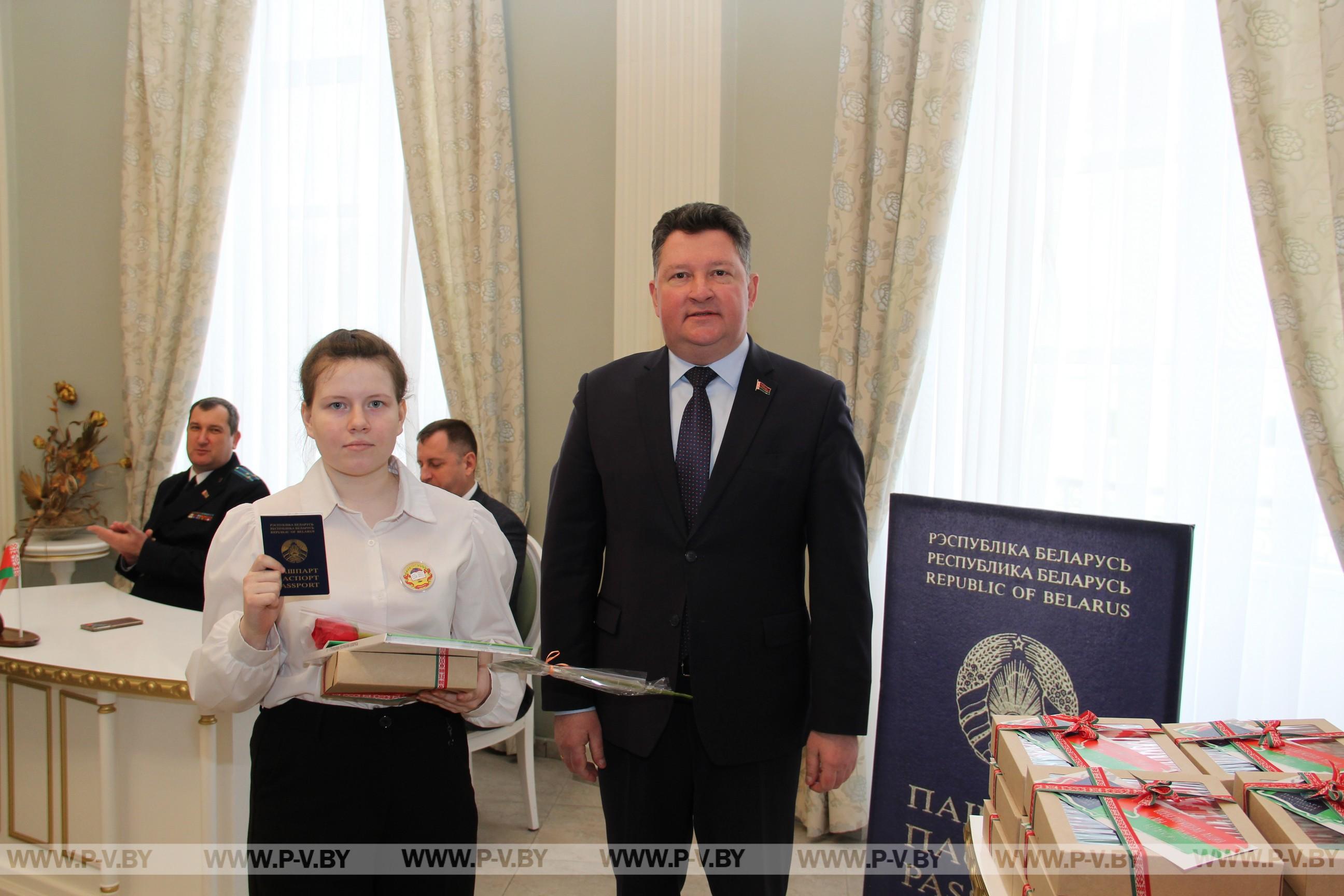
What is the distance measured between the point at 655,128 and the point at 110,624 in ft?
8.24

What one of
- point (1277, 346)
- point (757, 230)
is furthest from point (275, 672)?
point (1277, 346)

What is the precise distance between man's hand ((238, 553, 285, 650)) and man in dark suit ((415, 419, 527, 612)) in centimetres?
147

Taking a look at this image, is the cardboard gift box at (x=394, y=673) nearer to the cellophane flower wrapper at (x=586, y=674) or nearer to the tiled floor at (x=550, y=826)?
the cellophane flower wrapper at (x=586, y=674)

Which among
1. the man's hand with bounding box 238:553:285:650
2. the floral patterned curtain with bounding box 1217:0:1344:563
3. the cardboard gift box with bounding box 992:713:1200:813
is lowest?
the cardboard gift box with bounding box 992:713:1200:813

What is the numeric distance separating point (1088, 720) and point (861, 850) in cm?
195

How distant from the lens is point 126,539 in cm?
304

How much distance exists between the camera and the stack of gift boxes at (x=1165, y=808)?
35.9 inches

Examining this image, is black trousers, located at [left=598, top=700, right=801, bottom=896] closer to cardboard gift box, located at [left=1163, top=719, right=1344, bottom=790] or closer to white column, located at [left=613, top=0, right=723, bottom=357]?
cardboard gift box, located at [left=1163, top=719, right=1344, bottom=790]

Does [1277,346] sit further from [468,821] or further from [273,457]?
[273,457]

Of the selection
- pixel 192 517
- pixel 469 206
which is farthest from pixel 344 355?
pixel 469 206

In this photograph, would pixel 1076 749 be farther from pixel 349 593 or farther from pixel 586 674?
pixel 349 593

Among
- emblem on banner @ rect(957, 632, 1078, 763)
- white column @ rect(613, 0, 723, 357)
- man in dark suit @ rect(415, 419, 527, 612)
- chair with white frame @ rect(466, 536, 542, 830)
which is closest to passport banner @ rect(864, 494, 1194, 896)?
emblem on banner @ rect(957, 632, 1078, 763)

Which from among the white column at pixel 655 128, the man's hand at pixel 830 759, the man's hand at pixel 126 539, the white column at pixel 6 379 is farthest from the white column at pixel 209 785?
the white column at pixel 6 379

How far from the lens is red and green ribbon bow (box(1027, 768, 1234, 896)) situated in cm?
95
